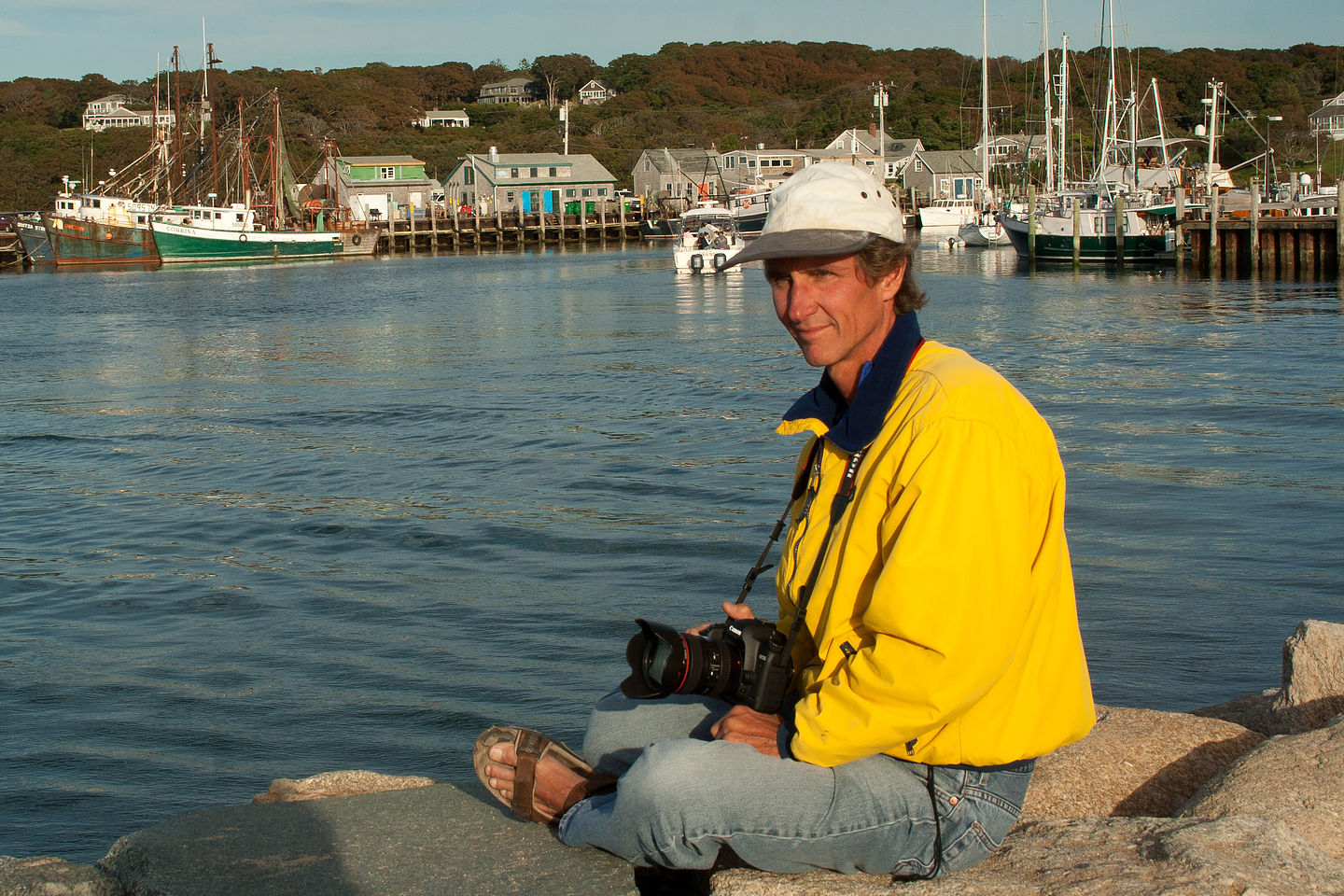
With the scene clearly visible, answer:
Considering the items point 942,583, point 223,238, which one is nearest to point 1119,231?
point 942,583

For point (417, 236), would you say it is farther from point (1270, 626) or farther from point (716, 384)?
point (1270, 626)

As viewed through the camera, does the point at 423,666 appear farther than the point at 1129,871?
Yes

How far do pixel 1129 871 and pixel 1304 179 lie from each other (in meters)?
52.9

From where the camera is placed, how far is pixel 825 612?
2.69m

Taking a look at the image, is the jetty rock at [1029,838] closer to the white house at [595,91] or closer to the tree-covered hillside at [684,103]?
the tree-covered hillside at [684,103]

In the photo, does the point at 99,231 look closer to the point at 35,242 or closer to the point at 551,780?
the point at 35,242

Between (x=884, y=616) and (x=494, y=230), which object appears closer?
(x=884, y=616)

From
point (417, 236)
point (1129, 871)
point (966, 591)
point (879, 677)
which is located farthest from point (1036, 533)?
point (417, 236)

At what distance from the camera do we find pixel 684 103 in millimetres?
152875

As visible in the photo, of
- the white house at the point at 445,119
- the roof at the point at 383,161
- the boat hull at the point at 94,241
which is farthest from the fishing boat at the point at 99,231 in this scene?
the white house at the point at 445,119

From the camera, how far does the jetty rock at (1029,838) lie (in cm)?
267

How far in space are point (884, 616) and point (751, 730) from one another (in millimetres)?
468

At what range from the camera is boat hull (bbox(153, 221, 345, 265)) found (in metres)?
60.9

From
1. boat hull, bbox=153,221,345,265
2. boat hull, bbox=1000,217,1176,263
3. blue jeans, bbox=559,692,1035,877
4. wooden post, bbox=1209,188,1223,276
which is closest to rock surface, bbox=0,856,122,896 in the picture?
blue jeans, bbox=559,692,1035,877
